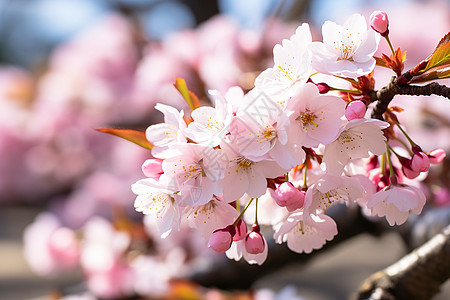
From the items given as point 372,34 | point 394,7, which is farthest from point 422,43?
point 372,34

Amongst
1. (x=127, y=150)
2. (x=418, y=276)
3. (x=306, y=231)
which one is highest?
(x=306, y=231)

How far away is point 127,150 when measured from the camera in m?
2.29

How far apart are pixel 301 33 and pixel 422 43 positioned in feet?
5.26

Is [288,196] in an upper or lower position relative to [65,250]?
Answer: upper

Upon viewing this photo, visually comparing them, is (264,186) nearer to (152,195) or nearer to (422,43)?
(152,195)

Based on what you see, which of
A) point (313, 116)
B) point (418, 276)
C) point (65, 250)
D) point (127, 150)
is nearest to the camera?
point (313, 116)

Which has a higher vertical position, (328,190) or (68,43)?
(328,190)

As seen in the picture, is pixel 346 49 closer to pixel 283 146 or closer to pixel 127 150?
pixel 283 146

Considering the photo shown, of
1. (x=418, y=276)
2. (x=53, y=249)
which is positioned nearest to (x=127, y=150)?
(x=53, y=249)

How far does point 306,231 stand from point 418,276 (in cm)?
20

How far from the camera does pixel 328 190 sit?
0.36 meters

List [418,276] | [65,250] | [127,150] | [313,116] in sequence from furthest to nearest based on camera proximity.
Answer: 1. [127,150]
2. [65,250]
3. [418,276]
4. [313,116]

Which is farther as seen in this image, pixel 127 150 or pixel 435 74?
pixel 127 150

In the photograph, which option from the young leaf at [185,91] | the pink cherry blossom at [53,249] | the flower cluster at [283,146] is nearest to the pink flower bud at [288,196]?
the flower cluster at [283,146]
